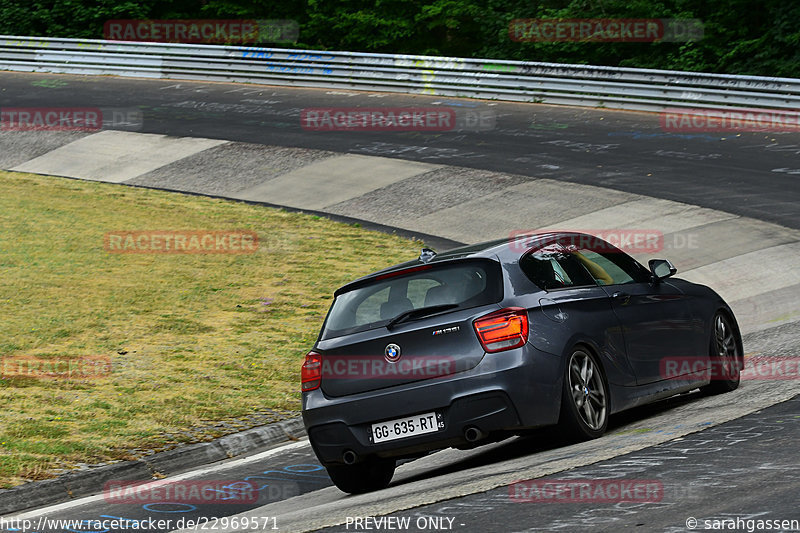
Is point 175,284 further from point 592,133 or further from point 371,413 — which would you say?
point 592,133

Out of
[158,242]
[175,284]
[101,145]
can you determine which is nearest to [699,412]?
[175,284]

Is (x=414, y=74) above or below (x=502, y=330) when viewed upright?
below

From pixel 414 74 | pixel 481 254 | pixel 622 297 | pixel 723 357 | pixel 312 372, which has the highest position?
pixel 481 254

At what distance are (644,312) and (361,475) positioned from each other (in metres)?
2.54

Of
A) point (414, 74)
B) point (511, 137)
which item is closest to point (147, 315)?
point (511, 137)

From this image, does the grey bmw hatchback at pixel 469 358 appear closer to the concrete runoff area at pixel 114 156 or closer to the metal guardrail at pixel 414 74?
the metal guardrail at pixel 414 74

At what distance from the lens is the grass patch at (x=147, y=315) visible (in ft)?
33.3

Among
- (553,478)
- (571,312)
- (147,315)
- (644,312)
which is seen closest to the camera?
(553,478)

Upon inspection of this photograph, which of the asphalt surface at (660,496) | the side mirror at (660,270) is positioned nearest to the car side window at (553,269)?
the side mirror at (660,270)

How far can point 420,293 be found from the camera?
795 centimetres

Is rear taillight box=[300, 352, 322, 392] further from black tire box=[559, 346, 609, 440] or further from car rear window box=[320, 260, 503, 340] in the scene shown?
black tire box=[559, 346, 609, 440]

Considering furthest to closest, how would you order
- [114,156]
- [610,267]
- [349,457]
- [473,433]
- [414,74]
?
[414,74] < [114,156] < [610,267] < [349,457] < [473,433]

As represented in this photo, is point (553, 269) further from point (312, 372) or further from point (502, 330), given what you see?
point (312, 372)

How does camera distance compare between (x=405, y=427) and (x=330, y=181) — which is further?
(x=330, y=181)
